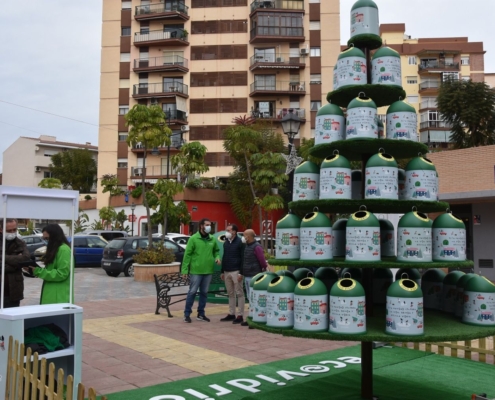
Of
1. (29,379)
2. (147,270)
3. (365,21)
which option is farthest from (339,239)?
(147,270)

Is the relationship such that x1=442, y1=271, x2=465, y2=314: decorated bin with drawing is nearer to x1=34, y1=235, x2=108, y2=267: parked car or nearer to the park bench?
the park bench

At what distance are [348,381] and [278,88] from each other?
1607 inches

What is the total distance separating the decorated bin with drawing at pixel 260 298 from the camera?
463cm

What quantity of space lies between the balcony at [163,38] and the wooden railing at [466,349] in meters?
41.1

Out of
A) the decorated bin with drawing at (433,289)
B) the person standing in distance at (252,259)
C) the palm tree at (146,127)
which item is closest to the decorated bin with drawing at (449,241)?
the decorated bin with drawing at (433,289)

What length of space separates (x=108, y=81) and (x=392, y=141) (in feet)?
149

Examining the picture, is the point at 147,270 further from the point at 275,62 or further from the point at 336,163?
the point at 275,62

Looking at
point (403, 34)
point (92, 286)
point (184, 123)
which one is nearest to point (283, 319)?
point (92, 286)

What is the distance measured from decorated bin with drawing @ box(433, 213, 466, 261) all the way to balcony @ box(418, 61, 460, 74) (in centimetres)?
5488

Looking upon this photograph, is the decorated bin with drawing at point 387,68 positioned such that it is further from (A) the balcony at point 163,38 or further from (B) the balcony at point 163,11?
(B) the balcony at point 163,11

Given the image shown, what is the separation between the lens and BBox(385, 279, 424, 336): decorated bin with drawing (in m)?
4.05

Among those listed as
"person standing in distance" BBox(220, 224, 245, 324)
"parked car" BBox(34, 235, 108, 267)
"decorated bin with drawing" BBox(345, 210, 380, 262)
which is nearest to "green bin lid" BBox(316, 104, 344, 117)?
"decorated bin with drawing" BBox(345, 210, 380, 262)

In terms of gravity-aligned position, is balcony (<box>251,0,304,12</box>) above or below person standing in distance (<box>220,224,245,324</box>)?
above

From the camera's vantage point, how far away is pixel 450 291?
4.88m
